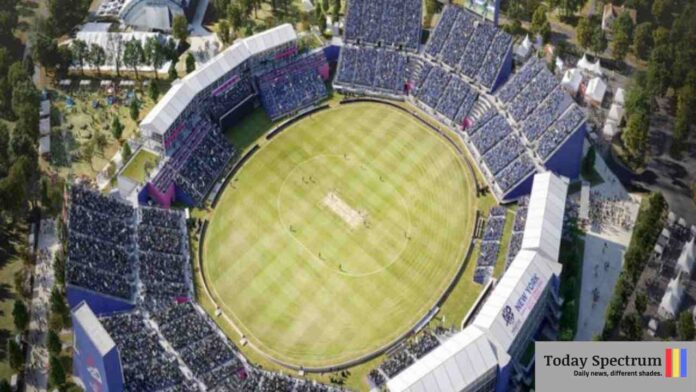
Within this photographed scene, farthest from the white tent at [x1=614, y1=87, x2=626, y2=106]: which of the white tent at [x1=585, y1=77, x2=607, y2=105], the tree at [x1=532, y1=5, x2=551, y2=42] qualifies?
the tree at [x1=532, y1=5, x2=551, y2=42]

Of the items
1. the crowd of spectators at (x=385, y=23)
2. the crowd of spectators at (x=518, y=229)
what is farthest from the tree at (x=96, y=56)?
the crowd of spectators at (x=518, y=229)

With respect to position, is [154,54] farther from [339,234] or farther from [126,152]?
[339,234]

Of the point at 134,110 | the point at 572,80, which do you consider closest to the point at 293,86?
the point at 134,110

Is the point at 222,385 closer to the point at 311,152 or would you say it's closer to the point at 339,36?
the point at 311,152

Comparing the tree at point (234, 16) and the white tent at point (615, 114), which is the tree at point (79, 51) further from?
the white tent at point (615, 114)

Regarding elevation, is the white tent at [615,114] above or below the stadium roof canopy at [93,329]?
above

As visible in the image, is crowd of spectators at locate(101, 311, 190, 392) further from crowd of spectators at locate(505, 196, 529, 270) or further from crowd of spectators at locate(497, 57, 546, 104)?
crowd of spectators at locate(497, 57, 546, 104)

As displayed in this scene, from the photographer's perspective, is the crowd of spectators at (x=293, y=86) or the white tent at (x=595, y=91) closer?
the crowd of spectators at (x=293, y=86)
